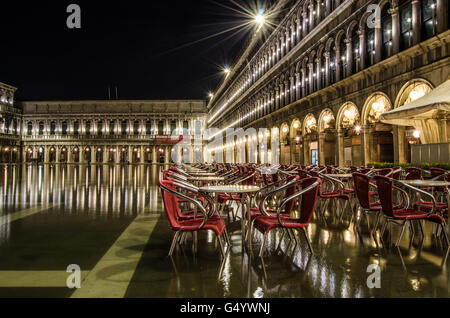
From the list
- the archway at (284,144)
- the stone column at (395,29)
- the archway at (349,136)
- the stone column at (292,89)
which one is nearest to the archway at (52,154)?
the archway at (284,144)

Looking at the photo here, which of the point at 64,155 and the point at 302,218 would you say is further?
the point at 64,155

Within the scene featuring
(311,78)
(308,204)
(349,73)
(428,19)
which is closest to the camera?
(308,204)

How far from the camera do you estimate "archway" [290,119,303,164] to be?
22.6 metres

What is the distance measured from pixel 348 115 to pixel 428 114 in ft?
38.5

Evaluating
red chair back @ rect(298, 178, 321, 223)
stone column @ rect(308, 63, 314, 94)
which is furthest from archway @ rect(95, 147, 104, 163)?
red chair back @ rect(298, 178, 321, 223)

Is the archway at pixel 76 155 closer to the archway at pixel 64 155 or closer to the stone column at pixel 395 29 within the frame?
the archway at pixel 64 155

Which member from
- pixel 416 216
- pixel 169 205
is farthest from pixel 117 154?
pixel 416 216

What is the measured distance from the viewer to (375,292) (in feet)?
8.75

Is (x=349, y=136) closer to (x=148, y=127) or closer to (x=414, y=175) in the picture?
(x=414, y=175)

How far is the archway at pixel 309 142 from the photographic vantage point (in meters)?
21.5

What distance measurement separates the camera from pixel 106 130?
69.2 m

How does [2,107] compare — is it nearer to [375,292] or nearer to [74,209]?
[74,209]

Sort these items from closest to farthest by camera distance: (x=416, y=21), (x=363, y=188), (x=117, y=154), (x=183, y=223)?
1. (x=183, y=223)
2. (x=363, y=188)
3. (x=416, y=21)
4. (x=117, y=154)
